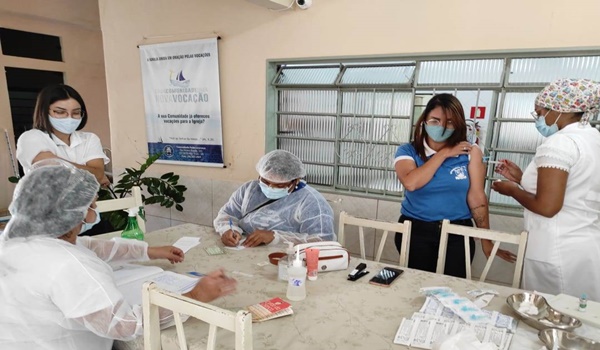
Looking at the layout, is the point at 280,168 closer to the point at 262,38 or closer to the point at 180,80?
the point at 262,38

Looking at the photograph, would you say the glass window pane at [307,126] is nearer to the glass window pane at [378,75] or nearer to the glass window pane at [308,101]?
the glass window pane at [308,101]

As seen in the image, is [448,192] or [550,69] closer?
[448,192]

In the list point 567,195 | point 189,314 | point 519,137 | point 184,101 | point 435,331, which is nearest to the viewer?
point 189,314

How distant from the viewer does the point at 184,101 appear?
11.1 ft

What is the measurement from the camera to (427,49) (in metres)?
2.38

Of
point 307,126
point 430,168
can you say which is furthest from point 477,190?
point 307,126

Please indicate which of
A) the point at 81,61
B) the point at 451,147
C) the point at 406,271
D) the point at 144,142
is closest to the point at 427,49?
the point at 451,147

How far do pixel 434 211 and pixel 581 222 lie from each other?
0.60 meters

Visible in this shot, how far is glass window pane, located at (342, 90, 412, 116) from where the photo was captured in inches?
103

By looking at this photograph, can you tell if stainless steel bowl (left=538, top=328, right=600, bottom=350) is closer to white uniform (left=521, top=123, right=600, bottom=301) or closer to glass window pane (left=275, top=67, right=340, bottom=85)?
white uniform (left=521, top=123, right=600, bottom=301)

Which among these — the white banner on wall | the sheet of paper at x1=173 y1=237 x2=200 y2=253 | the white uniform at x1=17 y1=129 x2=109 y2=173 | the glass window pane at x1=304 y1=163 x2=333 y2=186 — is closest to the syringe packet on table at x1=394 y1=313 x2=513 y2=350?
the sheet of paper at x1=173 y1=237 x2=200 y2=253

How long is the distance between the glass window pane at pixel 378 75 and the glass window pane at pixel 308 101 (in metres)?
0.17

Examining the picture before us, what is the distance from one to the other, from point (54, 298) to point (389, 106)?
A: 234 cm

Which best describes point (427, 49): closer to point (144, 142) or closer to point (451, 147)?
point (451, 147)
